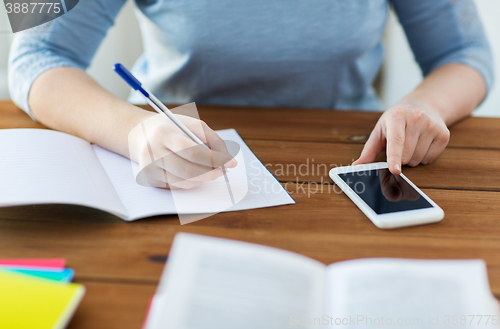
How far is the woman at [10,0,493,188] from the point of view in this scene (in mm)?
561

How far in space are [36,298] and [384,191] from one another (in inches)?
14.5

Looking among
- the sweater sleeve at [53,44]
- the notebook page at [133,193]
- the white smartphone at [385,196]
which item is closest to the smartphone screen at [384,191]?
the white smartphone at [385,196]

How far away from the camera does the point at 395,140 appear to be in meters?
0.51

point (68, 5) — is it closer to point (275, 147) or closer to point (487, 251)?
point (275, 147)

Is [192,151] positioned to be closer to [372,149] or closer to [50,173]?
[50,173]

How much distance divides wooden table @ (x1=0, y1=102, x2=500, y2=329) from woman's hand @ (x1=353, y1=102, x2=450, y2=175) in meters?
0.02

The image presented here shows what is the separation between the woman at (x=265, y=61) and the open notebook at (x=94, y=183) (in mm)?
54

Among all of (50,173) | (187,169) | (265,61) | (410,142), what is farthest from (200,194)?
(265,61)

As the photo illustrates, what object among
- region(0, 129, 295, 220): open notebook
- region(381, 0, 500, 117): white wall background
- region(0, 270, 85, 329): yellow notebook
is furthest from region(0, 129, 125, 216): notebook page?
region(381, 0, 500, 117): white wall background

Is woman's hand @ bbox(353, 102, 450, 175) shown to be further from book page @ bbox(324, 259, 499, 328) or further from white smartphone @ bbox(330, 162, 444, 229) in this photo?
book page @ bbox(324, 259, 499, 328)

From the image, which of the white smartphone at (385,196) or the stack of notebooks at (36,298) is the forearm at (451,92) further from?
the stack of notebooks at (36,298)

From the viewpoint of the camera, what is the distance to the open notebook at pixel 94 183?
0.39 metres

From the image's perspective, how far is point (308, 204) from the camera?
45 centimetres

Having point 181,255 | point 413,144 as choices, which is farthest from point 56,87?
point 413,144
